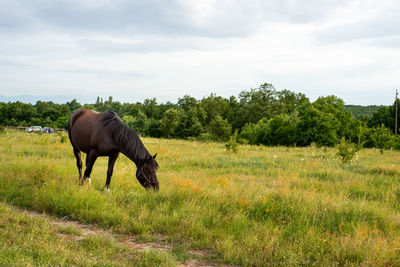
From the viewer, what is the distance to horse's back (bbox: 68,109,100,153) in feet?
25.4

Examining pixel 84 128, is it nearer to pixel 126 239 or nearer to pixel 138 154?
pixel 138 154

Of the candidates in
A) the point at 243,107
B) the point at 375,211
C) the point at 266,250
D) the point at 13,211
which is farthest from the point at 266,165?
the point at 243,107

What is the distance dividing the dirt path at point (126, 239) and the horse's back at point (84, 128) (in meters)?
2.58

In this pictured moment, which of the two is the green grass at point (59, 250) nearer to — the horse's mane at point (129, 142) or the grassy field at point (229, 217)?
the grassy field at point (229, 217)

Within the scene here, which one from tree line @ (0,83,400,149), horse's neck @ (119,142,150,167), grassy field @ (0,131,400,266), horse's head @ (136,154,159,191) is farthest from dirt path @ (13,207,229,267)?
tree line @ (0,83,400,149)

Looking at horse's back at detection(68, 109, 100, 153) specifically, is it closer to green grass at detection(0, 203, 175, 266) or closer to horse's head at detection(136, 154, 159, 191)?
horse's head at detection(136, 154, 159, 191)

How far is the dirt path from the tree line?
78.2 feet

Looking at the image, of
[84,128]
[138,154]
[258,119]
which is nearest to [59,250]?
[138,154]

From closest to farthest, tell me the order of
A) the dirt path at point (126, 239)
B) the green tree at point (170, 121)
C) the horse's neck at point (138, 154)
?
the dirt path at point (126, 239) < the horse's neck at point (138, 154) < the green tree at point (170, 121)

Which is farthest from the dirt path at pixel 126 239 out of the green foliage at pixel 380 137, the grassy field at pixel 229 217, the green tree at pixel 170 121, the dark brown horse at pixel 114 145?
the green tree at pixel 170 121

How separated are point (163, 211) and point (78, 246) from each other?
6.06ft

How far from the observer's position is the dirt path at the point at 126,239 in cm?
408

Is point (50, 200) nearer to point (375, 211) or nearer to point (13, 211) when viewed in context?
point (13, 211)

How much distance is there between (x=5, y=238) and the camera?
14.1 ft
